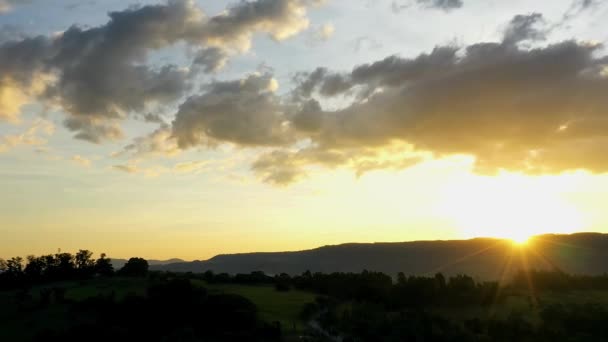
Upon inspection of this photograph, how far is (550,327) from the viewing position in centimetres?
8569

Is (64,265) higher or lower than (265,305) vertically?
higher

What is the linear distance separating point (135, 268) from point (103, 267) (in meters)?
16.8

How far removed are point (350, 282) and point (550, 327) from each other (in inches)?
1850

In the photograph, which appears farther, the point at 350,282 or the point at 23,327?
the point at 350,282

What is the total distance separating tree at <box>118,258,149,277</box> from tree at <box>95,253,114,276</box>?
19.8 feet

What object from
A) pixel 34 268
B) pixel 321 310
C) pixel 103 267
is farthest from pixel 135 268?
pixel 321 310

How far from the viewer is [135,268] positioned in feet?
510

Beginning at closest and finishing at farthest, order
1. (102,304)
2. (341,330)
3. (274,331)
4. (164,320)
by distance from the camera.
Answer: (274,331) → (341,330) → (164,320) → (102,304)

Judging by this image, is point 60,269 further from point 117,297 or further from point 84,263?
point 117,297

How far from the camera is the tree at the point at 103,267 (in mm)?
162875

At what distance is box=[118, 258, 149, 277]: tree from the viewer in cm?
15225

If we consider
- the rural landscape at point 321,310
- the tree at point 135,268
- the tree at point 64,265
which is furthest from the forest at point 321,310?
the tree at point 64,265

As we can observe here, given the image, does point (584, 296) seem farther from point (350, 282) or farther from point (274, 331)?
point (274, 331)

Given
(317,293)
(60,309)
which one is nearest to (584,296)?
(317,293)
